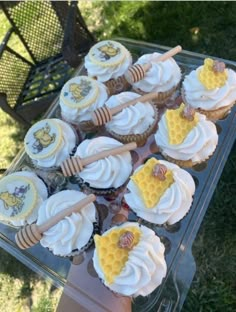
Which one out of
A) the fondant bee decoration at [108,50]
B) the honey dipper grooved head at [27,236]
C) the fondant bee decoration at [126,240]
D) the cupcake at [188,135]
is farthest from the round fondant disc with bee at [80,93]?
the fondant bee decoration at [126,240]

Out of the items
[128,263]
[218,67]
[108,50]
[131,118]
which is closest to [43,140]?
[131,118]

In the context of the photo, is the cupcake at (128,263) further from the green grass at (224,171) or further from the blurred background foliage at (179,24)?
the blurred background foliage at (179,24)

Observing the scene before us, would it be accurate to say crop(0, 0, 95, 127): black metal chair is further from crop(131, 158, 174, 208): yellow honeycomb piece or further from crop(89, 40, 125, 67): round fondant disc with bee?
crop(131, 158, 174, 208): yellow honeycomb piece

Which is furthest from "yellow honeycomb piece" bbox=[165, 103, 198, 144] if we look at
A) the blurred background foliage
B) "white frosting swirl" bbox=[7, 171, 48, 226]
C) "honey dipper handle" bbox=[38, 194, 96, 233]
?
the blurred background foliage

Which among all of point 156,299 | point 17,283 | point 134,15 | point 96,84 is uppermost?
point 96,84

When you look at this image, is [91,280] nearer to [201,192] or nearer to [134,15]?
[201,192]

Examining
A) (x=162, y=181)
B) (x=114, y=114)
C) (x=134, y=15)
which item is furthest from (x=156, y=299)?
(x=134, y=15)
